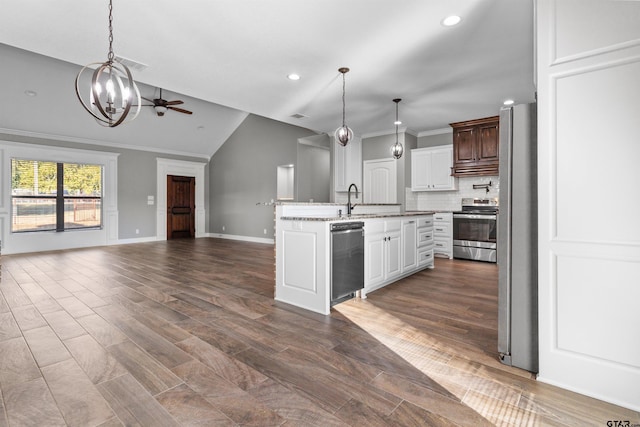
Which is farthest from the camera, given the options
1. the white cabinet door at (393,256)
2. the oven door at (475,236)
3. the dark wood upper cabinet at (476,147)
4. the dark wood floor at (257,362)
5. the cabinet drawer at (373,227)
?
the dark wood upper cabinet at (476,147)

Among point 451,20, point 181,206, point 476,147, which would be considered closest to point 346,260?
point 451,20

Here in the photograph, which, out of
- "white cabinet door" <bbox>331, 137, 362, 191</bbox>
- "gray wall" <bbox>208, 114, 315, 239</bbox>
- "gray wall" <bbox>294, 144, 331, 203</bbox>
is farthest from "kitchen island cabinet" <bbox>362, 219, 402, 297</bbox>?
"gray wall" <bbox>208, 114, 315, 239</bbox>

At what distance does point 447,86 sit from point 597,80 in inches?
120

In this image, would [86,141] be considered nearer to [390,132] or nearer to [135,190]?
[135,190]

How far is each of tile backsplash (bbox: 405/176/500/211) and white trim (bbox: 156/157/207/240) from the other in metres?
6.64

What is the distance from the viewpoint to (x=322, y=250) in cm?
296

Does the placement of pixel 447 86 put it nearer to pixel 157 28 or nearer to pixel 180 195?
pixel 157 28

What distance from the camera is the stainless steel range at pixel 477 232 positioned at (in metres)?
5.60

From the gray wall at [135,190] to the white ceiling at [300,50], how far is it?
8.35 ft

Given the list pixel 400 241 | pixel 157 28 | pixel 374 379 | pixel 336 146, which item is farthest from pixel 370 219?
pixel 336 146

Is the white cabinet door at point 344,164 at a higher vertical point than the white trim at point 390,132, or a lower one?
lower

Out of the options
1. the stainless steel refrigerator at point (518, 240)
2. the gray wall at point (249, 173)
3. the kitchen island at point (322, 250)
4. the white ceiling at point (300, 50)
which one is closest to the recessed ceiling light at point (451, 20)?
the white ceiling at point (300, 50)

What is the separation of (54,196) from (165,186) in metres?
2.56

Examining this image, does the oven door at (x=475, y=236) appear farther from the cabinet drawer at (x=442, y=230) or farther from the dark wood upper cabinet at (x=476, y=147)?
the dark wood upper cabinet at (x=476, y=147)
